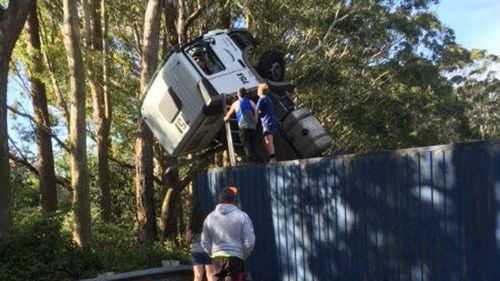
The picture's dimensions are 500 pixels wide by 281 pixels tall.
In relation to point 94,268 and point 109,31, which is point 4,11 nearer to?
point 94,268

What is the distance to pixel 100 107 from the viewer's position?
2366 centimetres

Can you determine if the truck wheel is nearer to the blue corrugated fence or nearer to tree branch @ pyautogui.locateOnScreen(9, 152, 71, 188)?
the blue corrugated fence

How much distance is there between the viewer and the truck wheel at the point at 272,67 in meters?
14.6

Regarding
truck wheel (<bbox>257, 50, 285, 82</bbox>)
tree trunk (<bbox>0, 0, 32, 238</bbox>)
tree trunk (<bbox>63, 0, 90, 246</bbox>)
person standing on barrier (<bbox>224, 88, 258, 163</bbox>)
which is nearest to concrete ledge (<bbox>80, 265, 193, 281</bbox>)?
tree trunk (<bbox>0, 0, 32, 238</bbox>)

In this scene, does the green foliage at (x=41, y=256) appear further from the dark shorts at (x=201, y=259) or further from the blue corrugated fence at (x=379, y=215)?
the blue corrugated fence at (x=379, y=215)

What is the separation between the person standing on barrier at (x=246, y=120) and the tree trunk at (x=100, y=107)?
455 inches

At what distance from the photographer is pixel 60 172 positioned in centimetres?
3106

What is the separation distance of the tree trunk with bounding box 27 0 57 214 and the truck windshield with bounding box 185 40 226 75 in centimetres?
925

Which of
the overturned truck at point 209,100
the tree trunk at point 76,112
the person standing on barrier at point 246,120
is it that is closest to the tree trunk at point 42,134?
the tree trunk at point 76,112

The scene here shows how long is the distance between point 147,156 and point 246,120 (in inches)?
185

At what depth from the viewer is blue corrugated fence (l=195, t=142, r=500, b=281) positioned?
20.7 feet

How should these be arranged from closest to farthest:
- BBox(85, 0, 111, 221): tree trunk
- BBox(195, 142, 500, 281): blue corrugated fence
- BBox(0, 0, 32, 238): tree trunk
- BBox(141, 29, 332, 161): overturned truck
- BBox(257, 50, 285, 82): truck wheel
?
BBox(195, 142, 500, 281): blue corrugated fence
BBox(0, 0, 32, 238): tree trunk
BBox(141, 29, 332, 161): overturned truck
BBox(257, 50, 285, 82): truck wheel
BBox(85, 0, 111, 221): tree trunk

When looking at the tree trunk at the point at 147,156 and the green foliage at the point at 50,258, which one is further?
the tree trunk at the point at 147,156

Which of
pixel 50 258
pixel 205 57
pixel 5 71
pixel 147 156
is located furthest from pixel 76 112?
pixel 50 258
